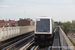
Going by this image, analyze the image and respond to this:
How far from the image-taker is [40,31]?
1262cm

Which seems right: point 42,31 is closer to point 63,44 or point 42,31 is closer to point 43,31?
point 43,31

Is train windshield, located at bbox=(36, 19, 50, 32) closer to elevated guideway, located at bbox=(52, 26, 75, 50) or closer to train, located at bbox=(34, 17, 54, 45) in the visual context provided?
train, located at bbox=(34, 17, 54, 45)

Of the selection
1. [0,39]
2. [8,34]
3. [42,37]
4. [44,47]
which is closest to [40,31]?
[42,37]

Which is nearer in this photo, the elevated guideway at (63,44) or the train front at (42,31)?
the elevated guideway at (63,44)

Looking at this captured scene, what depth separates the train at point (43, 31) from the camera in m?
12.5

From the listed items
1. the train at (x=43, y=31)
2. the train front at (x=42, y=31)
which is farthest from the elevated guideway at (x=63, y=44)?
the train front at (x=42, y=31)

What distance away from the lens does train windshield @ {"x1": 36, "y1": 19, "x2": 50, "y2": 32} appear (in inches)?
499

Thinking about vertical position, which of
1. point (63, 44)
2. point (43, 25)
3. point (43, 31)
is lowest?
point (63, 44)

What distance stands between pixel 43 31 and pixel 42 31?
10cm

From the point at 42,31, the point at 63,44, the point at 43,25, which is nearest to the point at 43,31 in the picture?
the point at 42,31

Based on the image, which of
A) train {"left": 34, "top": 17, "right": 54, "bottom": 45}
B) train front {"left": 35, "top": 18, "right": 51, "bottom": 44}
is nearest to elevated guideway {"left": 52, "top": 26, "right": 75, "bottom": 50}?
train {"left": 34, "top": 17, "right": 54, "bottom": 45}

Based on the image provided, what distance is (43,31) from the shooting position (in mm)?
12641

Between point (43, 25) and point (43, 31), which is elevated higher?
point (43, 25)

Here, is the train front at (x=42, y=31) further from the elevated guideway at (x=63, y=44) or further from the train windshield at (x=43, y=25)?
the elevated guideway at (x=63, y=44)
